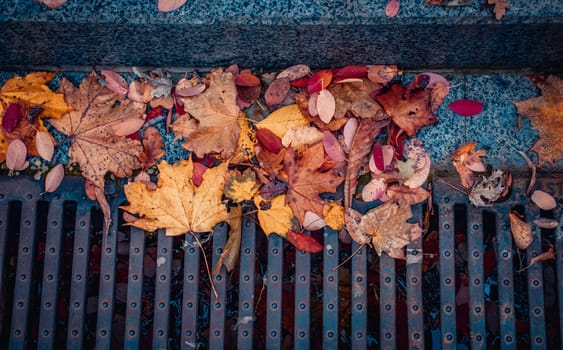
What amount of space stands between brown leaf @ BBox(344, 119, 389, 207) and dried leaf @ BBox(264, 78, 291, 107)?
1.10 ft

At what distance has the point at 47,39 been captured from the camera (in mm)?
1932

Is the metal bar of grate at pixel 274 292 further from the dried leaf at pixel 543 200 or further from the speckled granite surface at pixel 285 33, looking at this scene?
the dried leaf at pixel 543 200

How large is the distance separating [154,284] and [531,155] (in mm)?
1654

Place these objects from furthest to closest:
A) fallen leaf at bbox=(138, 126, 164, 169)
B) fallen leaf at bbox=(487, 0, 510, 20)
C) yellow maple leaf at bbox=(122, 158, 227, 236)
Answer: fallen leaf at bbox=(138, 126, 164, 169) → yellow maple leaf at bbox=(122, 158, 227, 236) → fallen leaf at bbox=(487, 0, 510, 20)

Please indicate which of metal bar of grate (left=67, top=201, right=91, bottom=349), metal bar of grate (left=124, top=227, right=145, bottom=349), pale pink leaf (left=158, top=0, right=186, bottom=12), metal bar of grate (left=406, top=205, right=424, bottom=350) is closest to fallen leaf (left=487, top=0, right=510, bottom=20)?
metal bar of grate (left=406, top=205, right=424, bottom=350)

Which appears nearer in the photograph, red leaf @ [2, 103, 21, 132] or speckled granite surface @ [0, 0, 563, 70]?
speckled granite surface @ [0, 0, 563, 70]

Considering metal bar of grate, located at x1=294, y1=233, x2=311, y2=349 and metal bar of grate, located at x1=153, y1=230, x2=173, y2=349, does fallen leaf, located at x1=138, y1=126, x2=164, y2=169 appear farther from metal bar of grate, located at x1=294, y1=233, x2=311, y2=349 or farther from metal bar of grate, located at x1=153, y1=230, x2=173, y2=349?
metal bar of grate, located at x1=294, y1=233, x2=311, y2=349

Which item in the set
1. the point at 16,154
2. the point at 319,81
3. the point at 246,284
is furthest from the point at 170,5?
the point at 246,284

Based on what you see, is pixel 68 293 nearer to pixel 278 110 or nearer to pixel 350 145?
pixel 278 110

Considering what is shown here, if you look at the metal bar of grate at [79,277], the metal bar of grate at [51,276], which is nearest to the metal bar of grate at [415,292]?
the metal bar of grate at [79,277]

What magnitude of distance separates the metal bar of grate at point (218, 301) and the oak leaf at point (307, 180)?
31cm

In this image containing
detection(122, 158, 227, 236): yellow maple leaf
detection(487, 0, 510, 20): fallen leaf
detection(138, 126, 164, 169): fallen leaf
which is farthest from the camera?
detection(138, 126, 164, 169): fallen leaf

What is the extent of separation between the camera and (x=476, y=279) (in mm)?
1953

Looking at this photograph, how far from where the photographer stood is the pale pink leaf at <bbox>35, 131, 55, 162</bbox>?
204 centimetres
